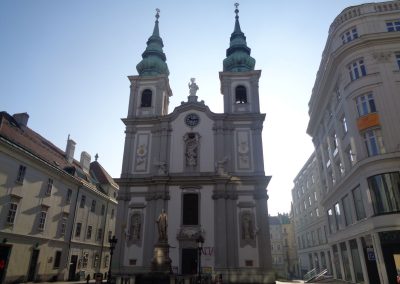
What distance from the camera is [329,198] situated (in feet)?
99.8

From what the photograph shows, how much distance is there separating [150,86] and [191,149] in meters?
9.91

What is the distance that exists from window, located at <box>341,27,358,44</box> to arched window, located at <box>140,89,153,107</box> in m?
21.3

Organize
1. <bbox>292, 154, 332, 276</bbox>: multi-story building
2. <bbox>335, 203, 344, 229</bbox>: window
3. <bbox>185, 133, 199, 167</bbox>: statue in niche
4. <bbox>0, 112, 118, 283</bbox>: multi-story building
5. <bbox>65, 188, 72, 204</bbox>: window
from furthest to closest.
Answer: <bbox>292, 154, 332, 276</bbox>: multi-story building
<bbox>65, 188, 72, 204</bbox>: window
<bbox>185, 133, 199, 167</bbox>: statue in niche
<bbox>335, 203, 344, 229</bbox>: window
<bbox>0, 112, 118, 283</bbox>: multi-story building

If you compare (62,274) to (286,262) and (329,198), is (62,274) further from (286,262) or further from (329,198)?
(286,262)

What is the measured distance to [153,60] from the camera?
39094 mm

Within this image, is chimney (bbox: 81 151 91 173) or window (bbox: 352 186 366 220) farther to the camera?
chimney (bbox: 81 151 91 173)

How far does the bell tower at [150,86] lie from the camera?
35938mm

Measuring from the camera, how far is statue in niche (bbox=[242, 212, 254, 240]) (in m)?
28.4

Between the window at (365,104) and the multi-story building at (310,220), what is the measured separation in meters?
21.3

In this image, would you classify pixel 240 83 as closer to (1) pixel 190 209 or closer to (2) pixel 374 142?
(1) pixel 190 209

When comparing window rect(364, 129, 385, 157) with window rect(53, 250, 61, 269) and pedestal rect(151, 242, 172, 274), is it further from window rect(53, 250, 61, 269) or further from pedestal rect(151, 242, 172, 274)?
window rect(53, 250, 61, 269)

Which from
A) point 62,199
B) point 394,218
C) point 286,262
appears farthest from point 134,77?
point 286,262

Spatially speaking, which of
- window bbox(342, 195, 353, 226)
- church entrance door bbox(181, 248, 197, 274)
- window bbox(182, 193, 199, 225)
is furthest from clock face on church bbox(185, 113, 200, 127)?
window bbox(342, 195, 353, 226)

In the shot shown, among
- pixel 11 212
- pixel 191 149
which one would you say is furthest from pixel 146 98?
pixel 11 212
